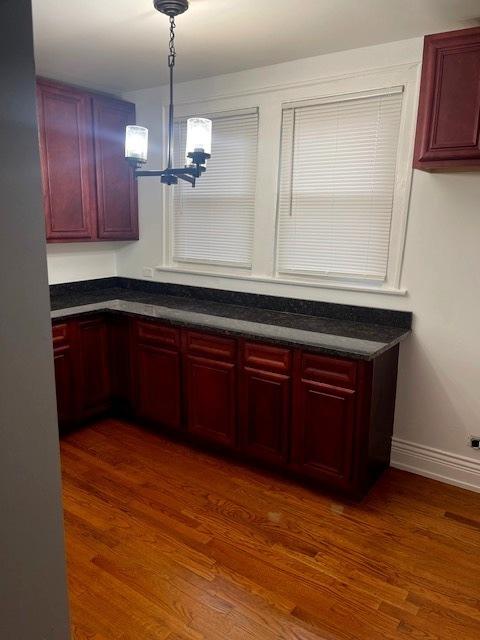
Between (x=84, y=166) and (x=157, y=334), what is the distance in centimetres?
135

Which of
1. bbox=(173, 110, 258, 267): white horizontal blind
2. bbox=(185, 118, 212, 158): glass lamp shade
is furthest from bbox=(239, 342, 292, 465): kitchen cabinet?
bbox=(185, 118, 212, 158): glass lamp shade

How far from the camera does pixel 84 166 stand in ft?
11.0

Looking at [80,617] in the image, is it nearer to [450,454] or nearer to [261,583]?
[261,583]

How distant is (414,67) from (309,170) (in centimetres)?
79

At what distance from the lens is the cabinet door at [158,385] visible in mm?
3111

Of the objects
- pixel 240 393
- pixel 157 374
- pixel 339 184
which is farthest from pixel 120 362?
pixel 339 184

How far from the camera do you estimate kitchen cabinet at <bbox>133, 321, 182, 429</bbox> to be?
121 inches

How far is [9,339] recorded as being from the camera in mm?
829

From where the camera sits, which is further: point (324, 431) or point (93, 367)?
point (93, 367)

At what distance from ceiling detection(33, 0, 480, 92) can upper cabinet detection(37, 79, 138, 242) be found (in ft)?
0.85

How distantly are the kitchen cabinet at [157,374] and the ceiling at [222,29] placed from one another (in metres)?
1.67

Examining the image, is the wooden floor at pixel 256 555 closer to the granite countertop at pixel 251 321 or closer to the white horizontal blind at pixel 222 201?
the granite countertop at pixel 251 321

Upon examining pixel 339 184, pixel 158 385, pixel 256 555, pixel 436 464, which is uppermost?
pixel 339 184

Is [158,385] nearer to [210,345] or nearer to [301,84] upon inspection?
[210,345]
